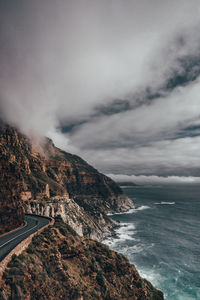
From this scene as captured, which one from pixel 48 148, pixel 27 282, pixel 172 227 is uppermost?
pixel 48 148

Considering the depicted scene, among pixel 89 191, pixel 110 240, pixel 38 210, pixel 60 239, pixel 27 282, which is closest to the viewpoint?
pixel 27 282

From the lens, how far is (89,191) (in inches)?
7160

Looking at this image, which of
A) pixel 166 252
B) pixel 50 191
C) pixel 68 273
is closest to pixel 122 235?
pixel 166 252

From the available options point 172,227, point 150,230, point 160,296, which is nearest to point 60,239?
point 160,296

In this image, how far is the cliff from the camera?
19.9m

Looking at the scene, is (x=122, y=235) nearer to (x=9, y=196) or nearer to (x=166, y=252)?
(x=166, y=252)

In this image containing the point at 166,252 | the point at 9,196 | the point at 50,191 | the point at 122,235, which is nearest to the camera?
the point at 9,196

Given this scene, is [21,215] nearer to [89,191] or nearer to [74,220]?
[74,220]

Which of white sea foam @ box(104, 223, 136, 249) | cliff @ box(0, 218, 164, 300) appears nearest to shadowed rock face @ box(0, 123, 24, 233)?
cliff @ box(0, 218, 164, 300)

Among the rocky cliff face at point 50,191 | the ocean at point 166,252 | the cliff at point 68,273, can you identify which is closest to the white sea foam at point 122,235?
the ocean at point 166,252

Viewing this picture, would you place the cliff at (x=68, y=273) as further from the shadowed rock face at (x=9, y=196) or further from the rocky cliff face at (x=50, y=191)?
the rocky cliff face at (x=50, y=191)

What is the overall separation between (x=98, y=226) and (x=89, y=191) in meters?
84.1

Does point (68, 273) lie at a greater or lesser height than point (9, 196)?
lesser

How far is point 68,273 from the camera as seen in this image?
2606 centimetres
